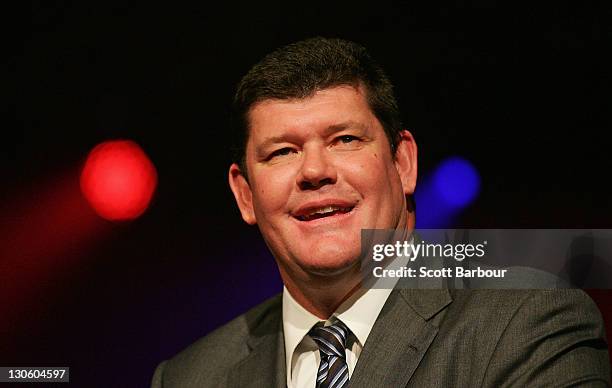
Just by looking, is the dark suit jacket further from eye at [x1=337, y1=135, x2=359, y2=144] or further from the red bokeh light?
the red bokeh light

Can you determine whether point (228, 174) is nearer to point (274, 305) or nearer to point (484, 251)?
point (274, 305)

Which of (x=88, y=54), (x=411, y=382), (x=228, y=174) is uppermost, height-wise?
(x=88, y=54)

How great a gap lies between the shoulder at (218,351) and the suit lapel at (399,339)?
457 millimetres

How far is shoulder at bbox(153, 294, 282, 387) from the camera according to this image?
8.54 feet

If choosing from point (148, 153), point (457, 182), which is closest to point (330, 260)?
point (457, 182)

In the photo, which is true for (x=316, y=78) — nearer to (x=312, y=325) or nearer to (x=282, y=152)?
(x=282, y=152)

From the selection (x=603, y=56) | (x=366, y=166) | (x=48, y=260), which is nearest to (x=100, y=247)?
(x=48, y=260)

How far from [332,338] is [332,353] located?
4 cm

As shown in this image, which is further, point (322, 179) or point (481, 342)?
point (322, 179)

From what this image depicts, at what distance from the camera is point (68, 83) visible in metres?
2.92

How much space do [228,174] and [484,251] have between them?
916 mm

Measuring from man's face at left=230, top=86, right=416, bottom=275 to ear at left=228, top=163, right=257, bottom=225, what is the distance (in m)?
0.13

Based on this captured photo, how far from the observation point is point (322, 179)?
233 cm

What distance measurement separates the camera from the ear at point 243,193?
8.54ft
